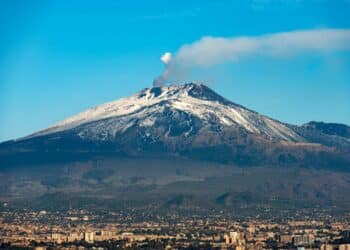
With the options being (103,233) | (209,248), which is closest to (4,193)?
(103,233)

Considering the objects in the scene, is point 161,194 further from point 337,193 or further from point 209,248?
point 209,248

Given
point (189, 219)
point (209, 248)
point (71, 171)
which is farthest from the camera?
point (71, 171)

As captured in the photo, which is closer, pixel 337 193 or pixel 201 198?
pixel 201 198

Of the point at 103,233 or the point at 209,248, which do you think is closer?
the point at 209,248

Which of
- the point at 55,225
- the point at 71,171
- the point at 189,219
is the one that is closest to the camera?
the point at 55,225

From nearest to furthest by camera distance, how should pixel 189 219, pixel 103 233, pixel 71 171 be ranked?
pixel 103 233, pixel 189 219, pixel 71 171

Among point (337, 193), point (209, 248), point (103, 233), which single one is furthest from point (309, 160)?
point (209, 248)

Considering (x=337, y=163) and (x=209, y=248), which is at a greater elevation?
(x=337, y=163)

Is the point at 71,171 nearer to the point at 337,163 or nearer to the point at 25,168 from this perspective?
the point at 25,168
